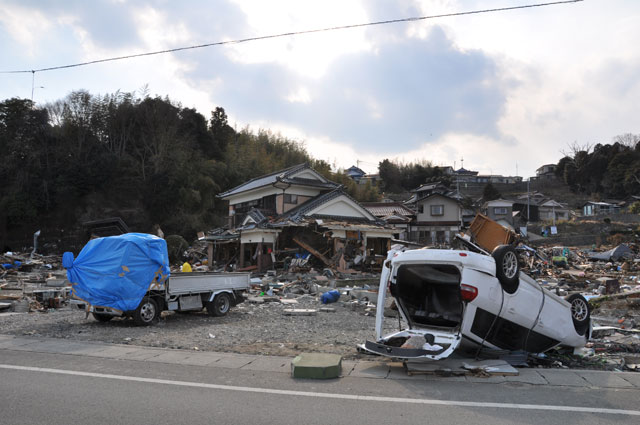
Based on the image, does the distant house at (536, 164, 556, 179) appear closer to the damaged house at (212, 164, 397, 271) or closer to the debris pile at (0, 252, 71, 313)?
the damaged house at (212, 164, 397, 271)

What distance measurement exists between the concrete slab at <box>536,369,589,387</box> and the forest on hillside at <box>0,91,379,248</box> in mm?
42831

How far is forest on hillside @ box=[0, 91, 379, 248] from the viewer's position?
1875 inches

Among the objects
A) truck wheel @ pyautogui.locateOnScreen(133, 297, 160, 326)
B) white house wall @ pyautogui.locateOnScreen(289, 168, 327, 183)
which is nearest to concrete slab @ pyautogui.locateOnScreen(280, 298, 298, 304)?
truck wheel @ pyautogui.locateOnScreen(133, 297, 160, 326)

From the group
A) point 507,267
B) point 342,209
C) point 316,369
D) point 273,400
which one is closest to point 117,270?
point 316,369

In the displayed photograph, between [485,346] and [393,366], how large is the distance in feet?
4.90

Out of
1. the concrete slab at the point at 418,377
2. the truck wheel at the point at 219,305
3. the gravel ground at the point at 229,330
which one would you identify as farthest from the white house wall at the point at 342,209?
the concrete slab at the point at 418,377

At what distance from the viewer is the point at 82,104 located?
2064 inches

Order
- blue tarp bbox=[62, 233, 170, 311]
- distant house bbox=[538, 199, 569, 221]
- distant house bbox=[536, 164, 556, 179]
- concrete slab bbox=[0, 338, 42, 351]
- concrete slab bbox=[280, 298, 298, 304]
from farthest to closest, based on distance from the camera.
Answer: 1. distant house bbox=[536, 164, 556, 179]
2. distant house bbox=[538, 199, 569, 221]
3. concrete slab bbox=[280, 298, 298, 304]
4. blue tarp bbox=[62, 233, 170, 311]
5. concrete slab bbox=[0, 338, 42, 351]

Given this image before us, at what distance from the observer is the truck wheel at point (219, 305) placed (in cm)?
1409

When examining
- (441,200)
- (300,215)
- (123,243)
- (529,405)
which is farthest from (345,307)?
(441,200)

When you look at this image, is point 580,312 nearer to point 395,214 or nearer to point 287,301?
point 287,301

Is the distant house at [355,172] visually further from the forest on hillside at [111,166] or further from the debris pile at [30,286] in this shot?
the debris pile at [30,286]

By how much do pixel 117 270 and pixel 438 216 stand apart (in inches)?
1653

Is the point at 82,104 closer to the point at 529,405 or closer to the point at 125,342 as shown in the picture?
the point at 125,342
